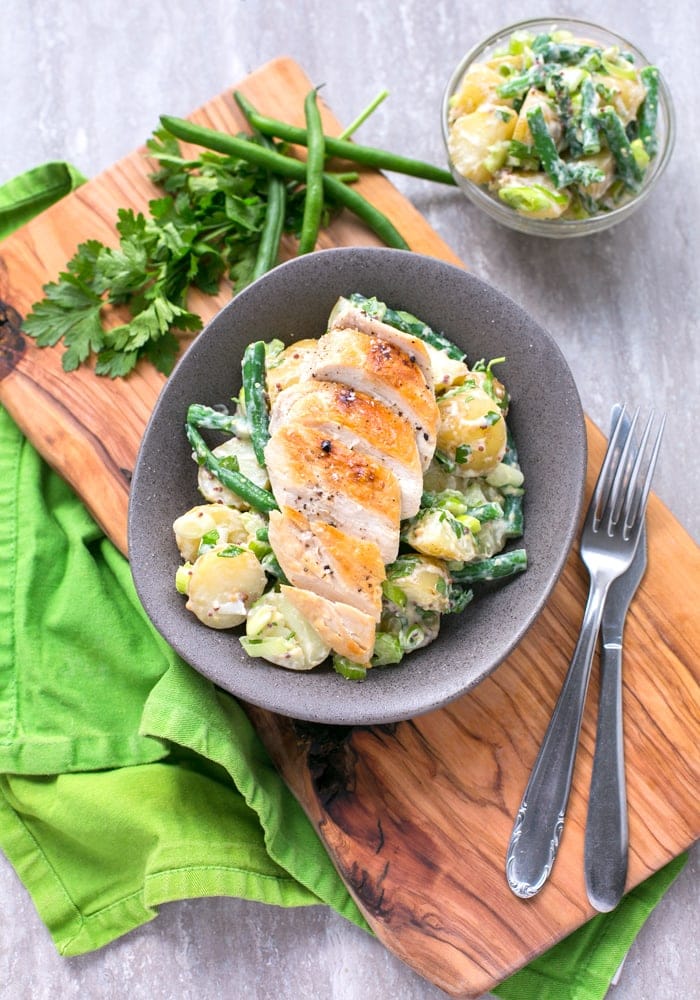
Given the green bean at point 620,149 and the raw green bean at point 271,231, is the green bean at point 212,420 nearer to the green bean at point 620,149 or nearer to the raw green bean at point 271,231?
the raw green bean at point 271,231

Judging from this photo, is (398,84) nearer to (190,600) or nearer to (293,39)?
(293,39)

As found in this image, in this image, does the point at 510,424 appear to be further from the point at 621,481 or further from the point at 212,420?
the point at 212,420

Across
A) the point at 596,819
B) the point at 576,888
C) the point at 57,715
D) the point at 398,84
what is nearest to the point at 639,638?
the point at 596,819

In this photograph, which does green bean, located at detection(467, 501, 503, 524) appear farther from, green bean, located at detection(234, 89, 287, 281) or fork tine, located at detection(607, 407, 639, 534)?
green bean, located at detection(234, 89, 287, 281)

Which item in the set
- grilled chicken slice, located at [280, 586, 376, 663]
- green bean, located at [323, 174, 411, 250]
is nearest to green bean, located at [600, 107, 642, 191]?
green bean, located at [323, 174, 411, 250]

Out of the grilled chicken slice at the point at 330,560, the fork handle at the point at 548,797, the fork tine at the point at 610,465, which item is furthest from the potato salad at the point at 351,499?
the fork handle at the point at 548,797
